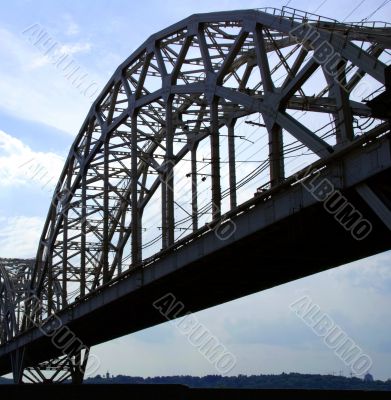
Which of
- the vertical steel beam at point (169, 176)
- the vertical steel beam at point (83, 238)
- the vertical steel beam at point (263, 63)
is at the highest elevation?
the vertical steel beam at point (83, 238)

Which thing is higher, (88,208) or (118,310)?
(88,208)

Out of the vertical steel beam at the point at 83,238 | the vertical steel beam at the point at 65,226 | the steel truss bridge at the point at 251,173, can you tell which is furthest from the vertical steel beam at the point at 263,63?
the vertical steel beam at the point at 65,226

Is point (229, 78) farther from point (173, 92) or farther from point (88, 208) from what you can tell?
point (88, 208)

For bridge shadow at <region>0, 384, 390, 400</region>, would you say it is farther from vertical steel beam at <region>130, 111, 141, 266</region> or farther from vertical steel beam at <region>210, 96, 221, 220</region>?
vertical steel beam at <region>130, 111, 141, 266</region>

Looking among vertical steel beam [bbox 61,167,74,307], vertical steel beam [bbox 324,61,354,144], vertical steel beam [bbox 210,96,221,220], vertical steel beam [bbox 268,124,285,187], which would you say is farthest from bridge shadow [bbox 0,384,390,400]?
vertical steel beam [bbox 61,167,74,307]

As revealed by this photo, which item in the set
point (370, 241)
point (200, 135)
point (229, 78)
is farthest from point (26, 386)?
point (200, 135)

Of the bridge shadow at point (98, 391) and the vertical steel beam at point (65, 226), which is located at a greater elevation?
the vertical steel beam at point (65, 226)

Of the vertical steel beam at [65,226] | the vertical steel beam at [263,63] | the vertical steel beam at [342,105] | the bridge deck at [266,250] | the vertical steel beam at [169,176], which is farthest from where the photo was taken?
the vertical steel beam at [65,226]

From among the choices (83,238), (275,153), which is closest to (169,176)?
(275,153)

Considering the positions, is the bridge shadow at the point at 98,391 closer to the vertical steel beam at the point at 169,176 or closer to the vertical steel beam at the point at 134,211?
the vertical steel beam at the point at 169,176
